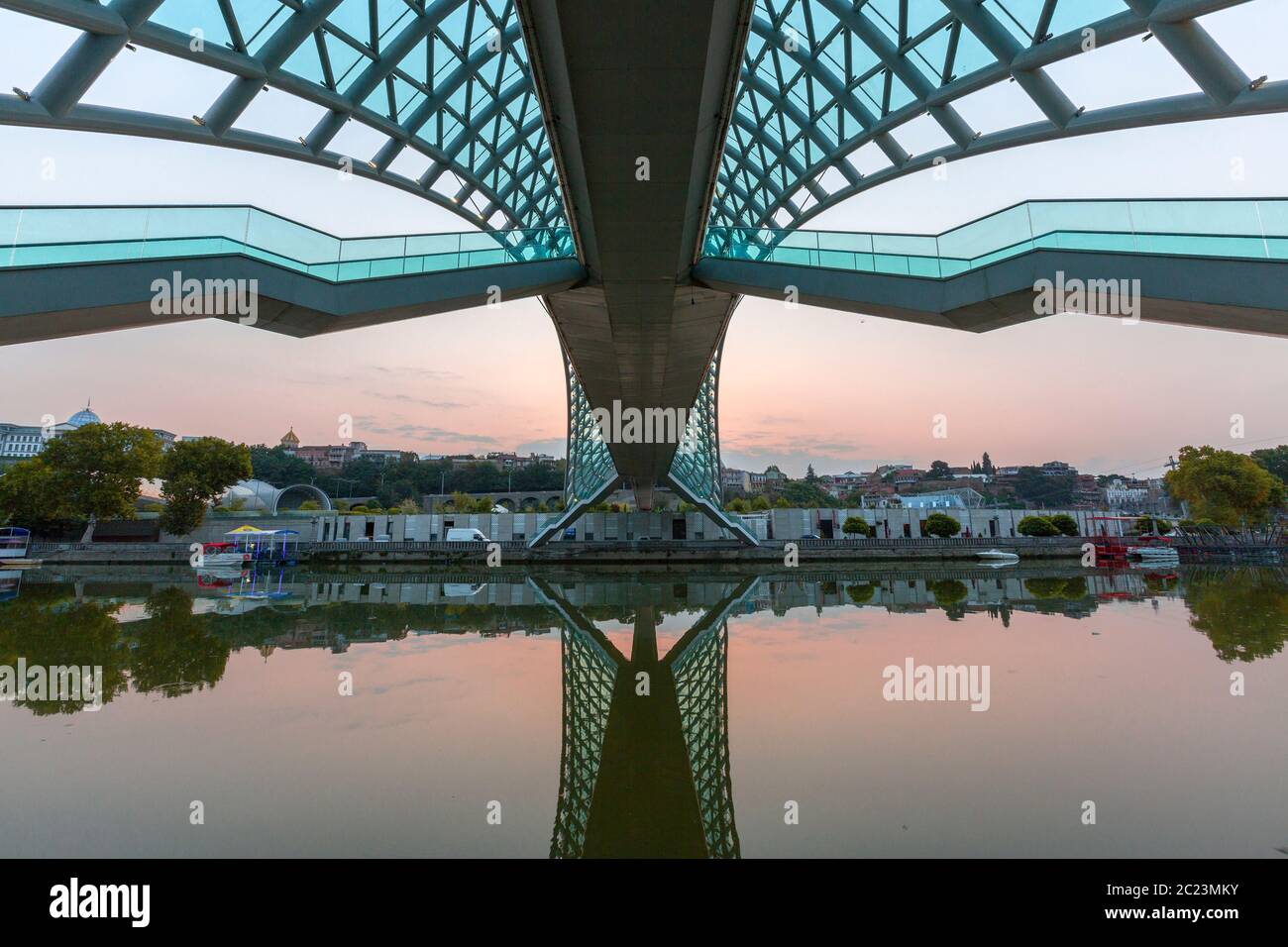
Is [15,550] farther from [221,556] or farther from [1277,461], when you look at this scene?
[1277,461]

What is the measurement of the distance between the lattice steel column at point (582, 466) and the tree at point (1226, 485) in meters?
47.1

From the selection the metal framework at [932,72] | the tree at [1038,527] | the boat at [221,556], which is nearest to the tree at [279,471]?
the boat at [221,556]

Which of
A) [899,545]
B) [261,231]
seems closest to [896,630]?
[261,231]

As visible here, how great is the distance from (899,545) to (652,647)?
3021cm

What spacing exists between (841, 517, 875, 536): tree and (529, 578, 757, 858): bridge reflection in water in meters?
40.4

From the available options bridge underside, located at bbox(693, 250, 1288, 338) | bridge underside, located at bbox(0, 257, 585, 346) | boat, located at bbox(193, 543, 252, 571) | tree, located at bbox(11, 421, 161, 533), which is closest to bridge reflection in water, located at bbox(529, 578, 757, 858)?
bridge underside, located at bbox(693, 250, 1288, 338)

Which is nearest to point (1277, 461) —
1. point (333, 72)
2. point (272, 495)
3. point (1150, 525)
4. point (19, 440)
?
point (1150, 525)

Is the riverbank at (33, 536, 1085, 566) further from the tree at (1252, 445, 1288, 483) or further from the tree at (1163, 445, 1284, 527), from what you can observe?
the tree at (1252, 445, 1288, 483)

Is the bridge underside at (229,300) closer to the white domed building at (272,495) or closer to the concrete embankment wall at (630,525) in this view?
the concrete embankment wall at (630,525)

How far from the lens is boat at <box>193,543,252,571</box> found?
33.6 metres

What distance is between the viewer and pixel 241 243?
12.3 m

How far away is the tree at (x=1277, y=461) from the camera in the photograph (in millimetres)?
68812

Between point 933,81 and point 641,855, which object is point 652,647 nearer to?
point 641,855

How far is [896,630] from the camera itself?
14.3m
